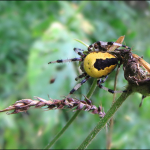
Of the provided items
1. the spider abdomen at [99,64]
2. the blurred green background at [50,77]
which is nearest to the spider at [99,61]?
the spider abdomen at [99,64]

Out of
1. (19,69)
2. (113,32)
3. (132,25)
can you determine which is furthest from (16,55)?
(132,25)

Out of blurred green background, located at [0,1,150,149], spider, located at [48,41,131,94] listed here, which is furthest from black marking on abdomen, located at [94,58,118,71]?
blurred green background, located at [0,1,150,149]

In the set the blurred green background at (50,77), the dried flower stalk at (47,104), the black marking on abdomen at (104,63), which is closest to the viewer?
the dried flower stalk at (47,104)

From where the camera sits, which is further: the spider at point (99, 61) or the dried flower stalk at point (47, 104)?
the spider at point (99, 61)

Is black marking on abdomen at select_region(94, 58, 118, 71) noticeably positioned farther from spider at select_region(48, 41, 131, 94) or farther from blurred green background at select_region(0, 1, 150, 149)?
blurred green background at select_region(0, 1, 150, 149)

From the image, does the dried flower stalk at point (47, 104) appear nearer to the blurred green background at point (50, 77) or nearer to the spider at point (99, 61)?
the spider at point (99, 61)

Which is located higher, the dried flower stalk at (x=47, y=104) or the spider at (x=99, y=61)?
the spider at (x=99, y=61)
